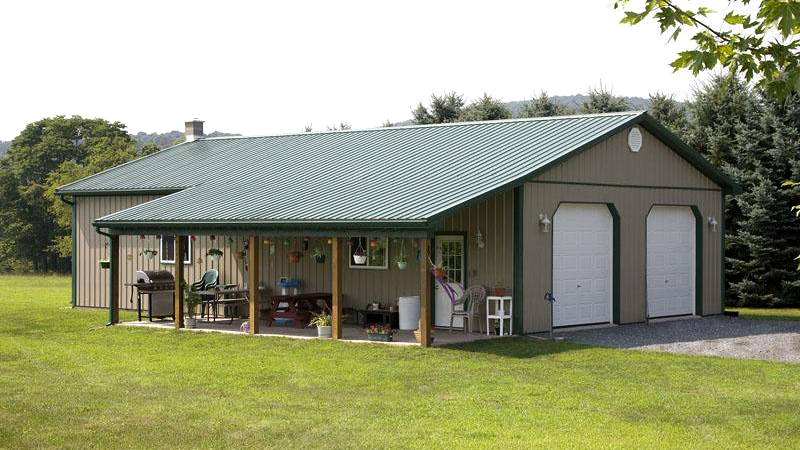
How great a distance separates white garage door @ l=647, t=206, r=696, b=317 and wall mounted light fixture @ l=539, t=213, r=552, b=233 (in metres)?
3.50

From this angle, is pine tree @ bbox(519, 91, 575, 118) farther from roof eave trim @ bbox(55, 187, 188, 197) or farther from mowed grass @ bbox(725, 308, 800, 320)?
roof eave trim @ bbox(55, 187, 188, 197)

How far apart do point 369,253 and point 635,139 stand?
18.0ft

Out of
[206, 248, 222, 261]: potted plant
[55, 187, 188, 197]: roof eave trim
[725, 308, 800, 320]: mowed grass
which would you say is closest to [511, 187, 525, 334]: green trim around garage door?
[206, 248, 222, 261]: potted plant

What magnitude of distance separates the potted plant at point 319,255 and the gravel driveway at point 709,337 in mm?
4871

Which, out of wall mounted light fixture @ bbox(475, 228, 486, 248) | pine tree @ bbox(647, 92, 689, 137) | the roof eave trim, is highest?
pine tree @ bbox(647, 92, 689, 137)

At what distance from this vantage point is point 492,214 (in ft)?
60.6

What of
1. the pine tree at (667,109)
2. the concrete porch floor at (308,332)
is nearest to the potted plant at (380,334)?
the concrete porch floor at (308,332)

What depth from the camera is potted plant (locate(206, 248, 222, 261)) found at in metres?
21.9

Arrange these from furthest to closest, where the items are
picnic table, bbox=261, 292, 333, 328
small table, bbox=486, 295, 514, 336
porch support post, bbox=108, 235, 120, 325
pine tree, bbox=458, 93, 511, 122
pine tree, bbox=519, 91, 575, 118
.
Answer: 1. pine tree, bbox=458, 93, 511, 122
2. pine tree, bbox=519, 91, 575, 118
3. porch support post, bbox=108, 235, 120, 325
4. picnic table, bbox=261, 292, 333, 328
5. small table, bbox=486, 295, 514, 336

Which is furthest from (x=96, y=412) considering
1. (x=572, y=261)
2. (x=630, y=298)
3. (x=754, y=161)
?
(x=754, y=161)

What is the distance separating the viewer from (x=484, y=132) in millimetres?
21578

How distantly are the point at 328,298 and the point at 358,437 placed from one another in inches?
422

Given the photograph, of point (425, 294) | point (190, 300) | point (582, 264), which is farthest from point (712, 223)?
point (190, 300)

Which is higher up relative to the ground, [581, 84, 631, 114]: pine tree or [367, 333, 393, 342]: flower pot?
[581, 84, 631, 114]: pine tree
